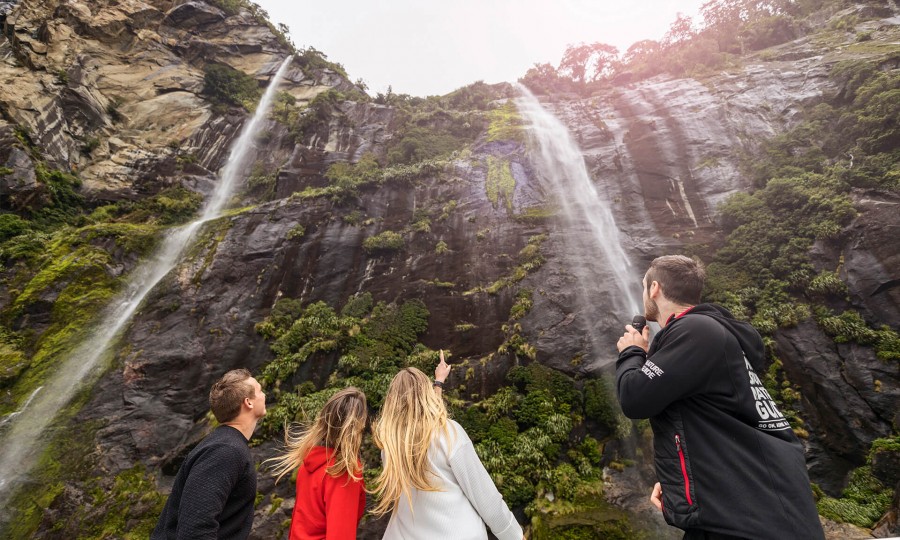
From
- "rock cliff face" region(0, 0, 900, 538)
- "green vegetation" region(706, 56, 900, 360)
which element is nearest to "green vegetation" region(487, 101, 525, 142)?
"rock cliff face" region(0, 0, 900, 538)

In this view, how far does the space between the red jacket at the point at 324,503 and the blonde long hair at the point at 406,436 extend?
0.39 metres

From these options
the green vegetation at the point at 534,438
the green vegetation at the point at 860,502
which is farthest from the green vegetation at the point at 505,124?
the green vegetation at the point at 860,502

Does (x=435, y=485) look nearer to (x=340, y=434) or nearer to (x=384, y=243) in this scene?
(x=340, y=434)

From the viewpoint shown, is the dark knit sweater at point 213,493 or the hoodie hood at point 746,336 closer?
the hoodie hood at point 746,336

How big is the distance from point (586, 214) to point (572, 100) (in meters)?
14.9

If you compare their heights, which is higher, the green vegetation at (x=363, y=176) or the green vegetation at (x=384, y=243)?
the green vegetation at (x=363, y=176)

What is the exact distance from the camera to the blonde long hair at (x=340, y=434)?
3.05 m

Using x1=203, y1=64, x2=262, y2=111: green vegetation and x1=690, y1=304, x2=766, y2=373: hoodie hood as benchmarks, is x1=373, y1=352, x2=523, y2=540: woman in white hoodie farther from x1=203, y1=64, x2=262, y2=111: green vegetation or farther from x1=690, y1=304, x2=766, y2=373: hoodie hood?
x1=203, y1=64, x2=262, y2=111: green vegetation

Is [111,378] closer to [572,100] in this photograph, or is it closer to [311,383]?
[311,383]

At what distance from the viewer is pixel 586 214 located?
16.2 meters

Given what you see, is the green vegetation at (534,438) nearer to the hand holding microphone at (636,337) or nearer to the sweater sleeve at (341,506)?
the sweater sleeve at (341,506)

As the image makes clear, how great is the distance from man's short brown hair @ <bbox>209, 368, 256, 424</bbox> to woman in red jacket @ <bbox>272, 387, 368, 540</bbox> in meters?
0.63

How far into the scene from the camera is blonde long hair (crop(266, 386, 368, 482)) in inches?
120

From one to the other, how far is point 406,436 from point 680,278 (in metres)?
2.17
